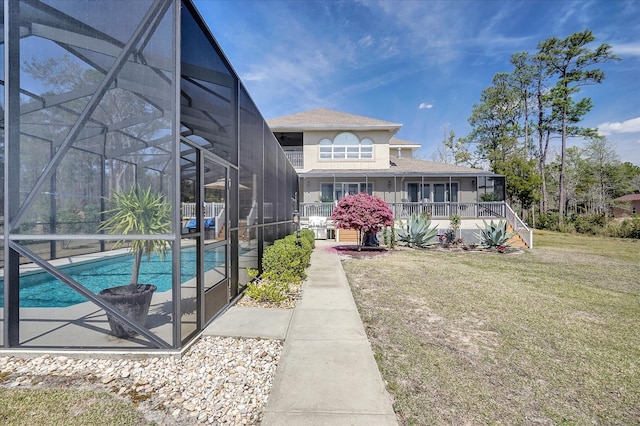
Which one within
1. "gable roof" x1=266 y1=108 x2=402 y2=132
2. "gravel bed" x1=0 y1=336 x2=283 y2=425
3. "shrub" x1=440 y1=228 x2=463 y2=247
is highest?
"gable roof" x1=266 y1=108 x2=402 y2=132

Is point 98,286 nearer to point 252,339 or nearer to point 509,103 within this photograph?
point 252,339

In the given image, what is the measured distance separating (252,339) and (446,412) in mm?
2401

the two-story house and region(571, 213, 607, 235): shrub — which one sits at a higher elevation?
the two-story house

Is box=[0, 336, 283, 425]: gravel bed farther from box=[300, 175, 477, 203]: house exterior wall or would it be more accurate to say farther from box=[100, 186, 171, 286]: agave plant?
box=[300, 175, 477, 203]: house exterior wall

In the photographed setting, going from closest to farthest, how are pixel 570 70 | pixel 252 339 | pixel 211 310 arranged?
pixel 252 339
pixel 211 310
pixel 570 70

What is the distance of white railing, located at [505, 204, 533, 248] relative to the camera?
14.2 m

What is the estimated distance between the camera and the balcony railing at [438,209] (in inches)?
672

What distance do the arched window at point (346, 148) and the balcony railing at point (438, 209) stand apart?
4.44m

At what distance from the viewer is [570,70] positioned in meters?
25.3

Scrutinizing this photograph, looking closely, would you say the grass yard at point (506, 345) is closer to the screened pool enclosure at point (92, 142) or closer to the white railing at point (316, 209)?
the screened pool enclosure at point (92, 142)

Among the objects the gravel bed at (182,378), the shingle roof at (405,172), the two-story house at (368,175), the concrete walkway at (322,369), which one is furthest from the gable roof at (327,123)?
the gravel bed at (182,378)

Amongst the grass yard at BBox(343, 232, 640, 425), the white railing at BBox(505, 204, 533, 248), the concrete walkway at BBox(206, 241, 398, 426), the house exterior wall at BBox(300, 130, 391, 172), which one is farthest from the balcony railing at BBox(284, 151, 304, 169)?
the concrete walkway at BBox(206, 241, 398, 426)

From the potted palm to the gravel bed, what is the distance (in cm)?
53

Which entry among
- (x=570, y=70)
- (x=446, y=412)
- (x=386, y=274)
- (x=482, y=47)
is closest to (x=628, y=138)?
(x=570, y=70)
